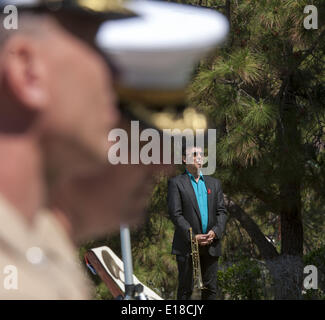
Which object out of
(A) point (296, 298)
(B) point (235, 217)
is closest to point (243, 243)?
(B) point (235, 217)

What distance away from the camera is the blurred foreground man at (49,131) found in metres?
0.32

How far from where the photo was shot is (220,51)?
452cm

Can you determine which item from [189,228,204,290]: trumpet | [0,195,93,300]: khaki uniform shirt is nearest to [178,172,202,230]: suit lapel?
[189,228,204,290]: trumpet

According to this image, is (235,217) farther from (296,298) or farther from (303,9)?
(303,9)

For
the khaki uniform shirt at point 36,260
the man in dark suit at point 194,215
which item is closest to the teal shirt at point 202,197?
the man in dark suit at point 194,215

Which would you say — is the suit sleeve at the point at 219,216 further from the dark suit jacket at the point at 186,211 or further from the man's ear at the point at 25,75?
the man's ear at the point at 25,75

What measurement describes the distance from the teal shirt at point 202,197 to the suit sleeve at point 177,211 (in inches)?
3.5

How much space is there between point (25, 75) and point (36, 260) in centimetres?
8

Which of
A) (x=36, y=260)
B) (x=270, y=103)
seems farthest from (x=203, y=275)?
(x=36, y=260)

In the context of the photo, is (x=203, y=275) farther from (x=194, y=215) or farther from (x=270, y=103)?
(x=270, y=103)

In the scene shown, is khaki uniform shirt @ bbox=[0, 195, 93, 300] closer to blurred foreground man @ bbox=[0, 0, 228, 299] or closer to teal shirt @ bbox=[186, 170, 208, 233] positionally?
blurred foreground man @ bbox=[0, 0, 228, 299]

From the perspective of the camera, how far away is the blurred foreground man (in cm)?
32

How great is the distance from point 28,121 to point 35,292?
0.25 feet

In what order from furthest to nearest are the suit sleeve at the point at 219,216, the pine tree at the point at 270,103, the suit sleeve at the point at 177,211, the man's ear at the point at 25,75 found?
1. the pine tree at the point at 270,103
2. the suit sleeve at the point at 219,216
3. the suit sleeve at the point at 177,211
4. the man's ear at the point at 25,75
